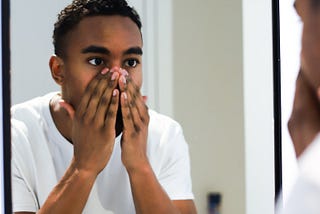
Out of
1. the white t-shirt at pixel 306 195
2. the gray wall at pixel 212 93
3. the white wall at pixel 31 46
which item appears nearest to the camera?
the white t-shirt at pixel 306 195

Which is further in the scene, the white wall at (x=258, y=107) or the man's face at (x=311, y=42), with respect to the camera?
the white wall at (x=258, y=107)

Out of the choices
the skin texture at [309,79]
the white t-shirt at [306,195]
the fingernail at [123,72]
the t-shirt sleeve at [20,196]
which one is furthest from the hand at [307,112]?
the t-shirt sleeve at [20,196]

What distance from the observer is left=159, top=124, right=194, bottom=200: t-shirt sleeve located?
28.9 inches

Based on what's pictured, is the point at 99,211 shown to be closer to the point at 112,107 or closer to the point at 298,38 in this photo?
the point at 112,107

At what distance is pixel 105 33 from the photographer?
27.9 inches

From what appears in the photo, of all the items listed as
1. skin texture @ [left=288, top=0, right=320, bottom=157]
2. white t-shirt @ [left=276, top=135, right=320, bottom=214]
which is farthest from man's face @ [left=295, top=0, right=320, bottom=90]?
white t-shirt @ [left=276, top=135, right=320, bottom=214]

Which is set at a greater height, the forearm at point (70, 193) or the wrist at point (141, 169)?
the wrist at point (141, 169)

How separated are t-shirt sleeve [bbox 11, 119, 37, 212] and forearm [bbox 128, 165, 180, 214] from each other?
0.14 meters

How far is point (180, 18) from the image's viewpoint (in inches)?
29.7

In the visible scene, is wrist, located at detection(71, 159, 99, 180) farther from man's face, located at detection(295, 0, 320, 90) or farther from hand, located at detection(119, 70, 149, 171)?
man's face, located at detection(295, 0, 320, 90)

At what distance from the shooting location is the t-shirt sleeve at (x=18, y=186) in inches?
26.4

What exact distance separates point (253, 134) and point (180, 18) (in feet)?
0.69

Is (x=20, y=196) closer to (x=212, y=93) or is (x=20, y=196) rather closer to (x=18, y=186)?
(x=18, y=186)

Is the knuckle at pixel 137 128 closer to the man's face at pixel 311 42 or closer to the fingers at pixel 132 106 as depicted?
the fingers at pixel 132 106
